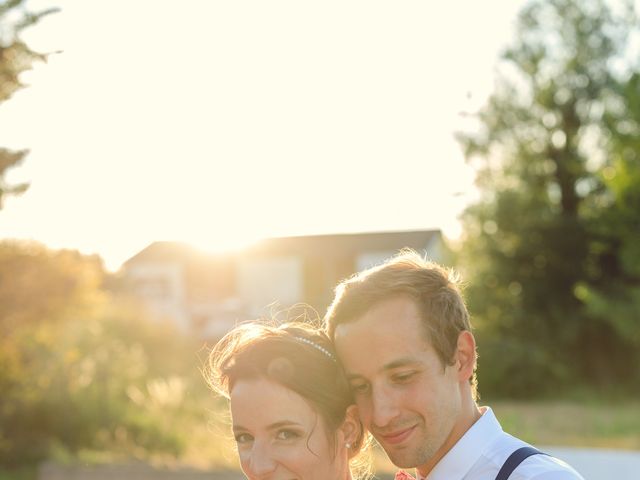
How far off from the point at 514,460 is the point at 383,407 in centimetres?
44

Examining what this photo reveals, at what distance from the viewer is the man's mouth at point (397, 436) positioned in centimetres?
285

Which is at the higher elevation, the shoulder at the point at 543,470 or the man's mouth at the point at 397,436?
the man's mouth at the point at 397,436

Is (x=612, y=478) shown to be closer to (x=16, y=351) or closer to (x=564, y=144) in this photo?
(x=16, y=351)

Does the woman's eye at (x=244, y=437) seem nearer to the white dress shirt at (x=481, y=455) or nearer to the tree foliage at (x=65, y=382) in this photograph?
the white dress shirt at (x=481, y=455)

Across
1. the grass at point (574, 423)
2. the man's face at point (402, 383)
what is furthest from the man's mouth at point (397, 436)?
the grass at point (574, 423)

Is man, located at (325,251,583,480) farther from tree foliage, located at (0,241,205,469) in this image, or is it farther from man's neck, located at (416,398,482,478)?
tree foliage, located at (0,241,205,469)

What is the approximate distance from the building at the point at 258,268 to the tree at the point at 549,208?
11.5m

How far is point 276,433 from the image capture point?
9.25 ft

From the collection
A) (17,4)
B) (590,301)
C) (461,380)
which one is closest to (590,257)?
(590,301)

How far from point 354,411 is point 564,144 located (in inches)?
1038

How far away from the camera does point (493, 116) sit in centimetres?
2945

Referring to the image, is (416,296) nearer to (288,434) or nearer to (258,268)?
(288,434)

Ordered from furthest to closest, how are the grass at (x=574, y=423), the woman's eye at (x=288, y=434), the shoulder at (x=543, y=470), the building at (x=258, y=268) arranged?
1. the building at (x=258, y=268)
2. the grass at (x=574, y=423)
3. the woman's eye at (x=288, y=434)
4. the shoulder at (x=543, y=470)

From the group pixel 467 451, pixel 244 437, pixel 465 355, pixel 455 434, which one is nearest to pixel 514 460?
pixel 467 451
